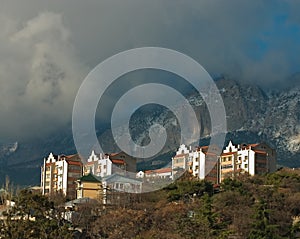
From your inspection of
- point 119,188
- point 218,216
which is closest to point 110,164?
point 119,188

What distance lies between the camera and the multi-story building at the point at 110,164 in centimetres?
5659

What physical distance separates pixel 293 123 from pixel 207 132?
15224 millimetres

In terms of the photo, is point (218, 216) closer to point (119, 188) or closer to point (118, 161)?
point (119, 188)

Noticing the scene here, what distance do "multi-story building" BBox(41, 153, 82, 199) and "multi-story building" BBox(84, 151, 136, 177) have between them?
1.10m

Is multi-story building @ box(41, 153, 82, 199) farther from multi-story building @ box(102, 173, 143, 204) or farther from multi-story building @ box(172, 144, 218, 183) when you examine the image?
multi-story building @ box(102, 173, 143, 204)

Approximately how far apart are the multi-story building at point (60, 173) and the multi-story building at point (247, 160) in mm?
13072

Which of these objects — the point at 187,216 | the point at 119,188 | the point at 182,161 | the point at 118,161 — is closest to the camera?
the point at 187,216

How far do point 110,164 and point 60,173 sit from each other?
477cm

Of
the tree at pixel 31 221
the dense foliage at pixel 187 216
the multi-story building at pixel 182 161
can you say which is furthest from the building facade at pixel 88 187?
the tree at pixel 31 221

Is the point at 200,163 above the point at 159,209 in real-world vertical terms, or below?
above

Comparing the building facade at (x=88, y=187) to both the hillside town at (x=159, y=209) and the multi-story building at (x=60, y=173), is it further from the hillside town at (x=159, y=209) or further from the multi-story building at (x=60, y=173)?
the multi-story building at (x=60, y=173)

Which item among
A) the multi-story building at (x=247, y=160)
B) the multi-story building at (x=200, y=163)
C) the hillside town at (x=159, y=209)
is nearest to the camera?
the hillside town at (x=159, y=209)

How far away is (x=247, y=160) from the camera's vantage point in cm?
5181

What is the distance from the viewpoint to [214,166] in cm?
5334
